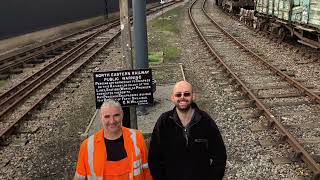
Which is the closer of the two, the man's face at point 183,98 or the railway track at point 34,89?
the man's face at point 183,98

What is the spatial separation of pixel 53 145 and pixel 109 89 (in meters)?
2.81

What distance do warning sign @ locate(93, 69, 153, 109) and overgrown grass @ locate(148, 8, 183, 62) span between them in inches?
401

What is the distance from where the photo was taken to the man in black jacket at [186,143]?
3.77 m

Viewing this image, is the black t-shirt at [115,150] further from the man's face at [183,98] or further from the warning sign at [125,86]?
the warning sign at [125,86]

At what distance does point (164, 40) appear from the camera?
21.8 m

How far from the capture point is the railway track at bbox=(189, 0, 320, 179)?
7355mm

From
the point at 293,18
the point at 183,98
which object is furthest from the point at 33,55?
the point at 183,98

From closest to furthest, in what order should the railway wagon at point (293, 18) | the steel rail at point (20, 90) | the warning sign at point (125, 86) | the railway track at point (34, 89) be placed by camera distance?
the warning sign at point (125, 86), the railway track at point (34, 89), the steel rail at point (20, 90), the railway wagon at point (293, 18)

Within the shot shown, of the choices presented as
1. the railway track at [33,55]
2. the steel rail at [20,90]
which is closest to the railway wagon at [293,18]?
the steel rail at [20,90]

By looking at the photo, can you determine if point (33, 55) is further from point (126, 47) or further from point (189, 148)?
point (189, 148)

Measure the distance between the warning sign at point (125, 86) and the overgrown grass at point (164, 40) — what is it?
10192mm

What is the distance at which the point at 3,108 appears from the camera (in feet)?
34.9

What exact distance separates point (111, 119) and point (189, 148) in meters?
0.74

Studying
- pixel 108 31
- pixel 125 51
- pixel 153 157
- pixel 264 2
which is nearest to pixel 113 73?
pixel 125 51
